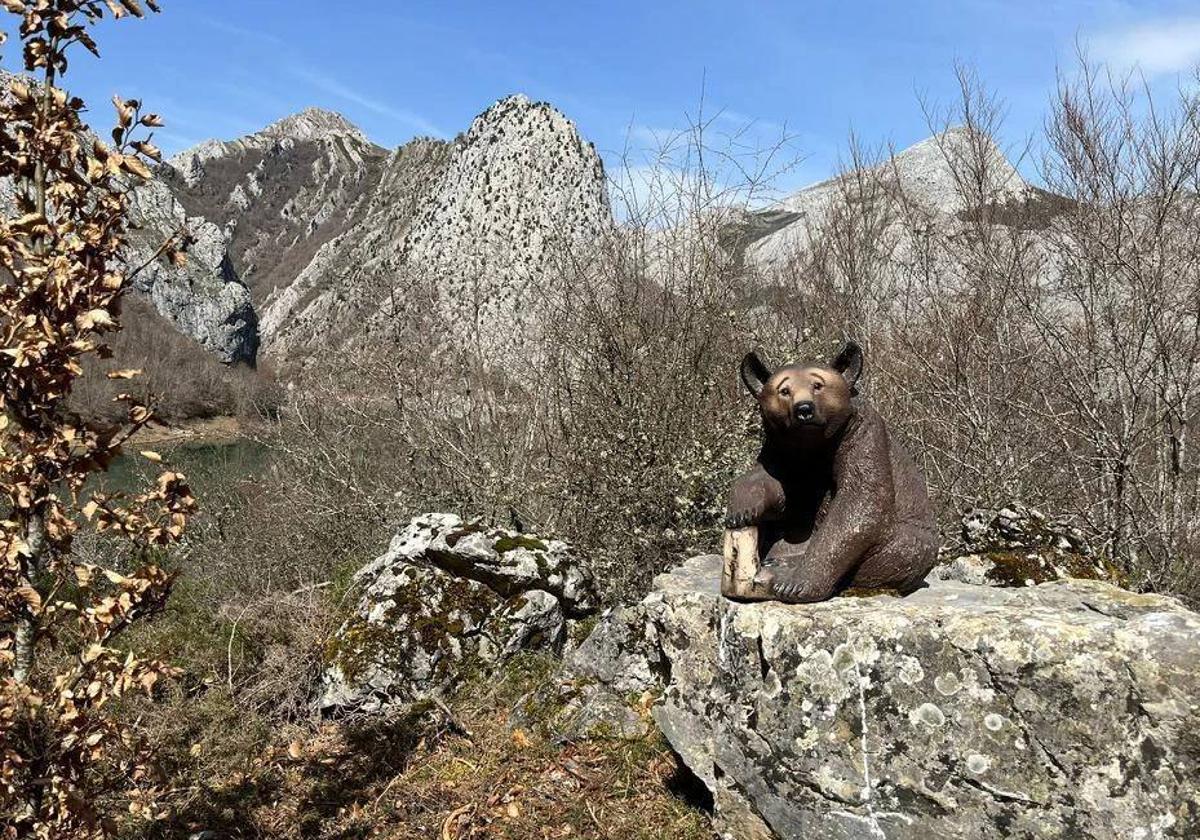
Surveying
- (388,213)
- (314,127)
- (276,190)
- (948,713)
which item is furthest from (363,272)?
(314,127)

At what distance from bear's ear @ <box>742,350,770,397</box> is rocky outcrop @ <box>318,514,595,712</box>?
287cm

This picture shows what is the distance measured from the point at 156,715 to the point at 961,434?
8.34m

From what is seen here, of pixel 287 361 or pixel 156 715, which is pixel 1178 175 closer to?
pixel 156 715

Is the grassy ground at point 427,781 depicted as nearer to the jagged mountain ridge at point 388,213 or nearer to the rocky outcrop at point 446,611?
the rocky outcrop at point 446,611

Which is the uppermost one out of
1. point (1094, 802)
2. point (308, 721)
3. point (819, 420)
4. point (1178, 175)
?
point (1178, 175)

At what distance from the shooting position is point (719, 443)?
7.01m

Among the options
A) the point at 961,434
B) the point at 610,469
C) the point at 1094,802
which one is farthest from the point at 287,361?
the point at 1094,802

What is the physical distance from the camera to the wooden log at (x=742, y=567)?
331 cm

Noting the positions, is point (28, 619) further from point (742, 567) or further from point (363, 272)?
point (363, 272)

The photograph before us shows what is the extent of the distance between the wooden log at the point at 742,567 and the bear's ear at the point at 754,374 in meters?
0.67

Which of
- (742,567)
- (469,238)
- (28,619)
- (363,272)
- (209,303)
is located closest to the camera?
(28,619)

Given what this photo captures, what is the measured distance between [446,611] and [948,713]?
3.60 meters

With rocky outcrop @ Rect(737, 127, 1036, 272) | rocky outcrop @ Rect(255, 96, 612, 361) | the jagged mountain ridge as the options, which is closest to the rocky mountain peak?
the jagged mountain ridge

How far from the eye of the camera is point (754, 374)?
3482 mm
